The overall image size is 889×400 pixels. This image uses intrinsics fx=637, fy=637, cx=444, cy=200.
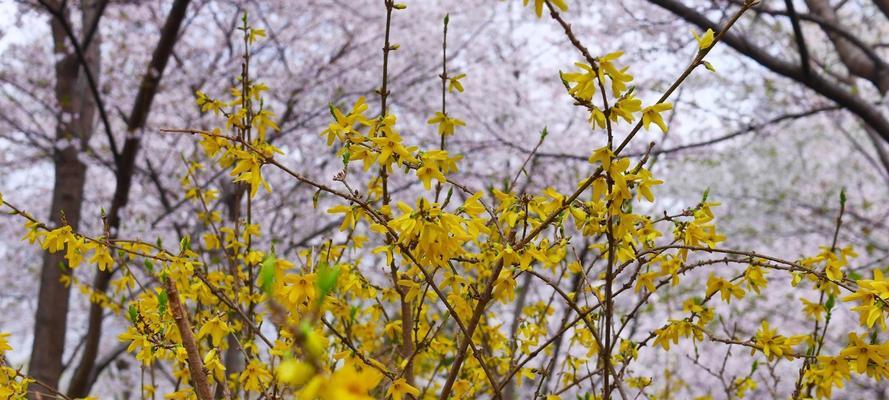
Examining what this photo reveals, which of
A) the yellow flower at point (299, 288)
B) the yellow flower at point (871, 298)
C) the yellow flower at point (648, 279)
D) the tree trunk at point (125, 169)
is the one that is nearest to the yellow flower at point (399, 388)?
the yellow flower at point (299, 288)

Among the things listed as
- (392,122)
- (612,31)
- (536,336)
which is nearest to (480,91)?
(612,31)

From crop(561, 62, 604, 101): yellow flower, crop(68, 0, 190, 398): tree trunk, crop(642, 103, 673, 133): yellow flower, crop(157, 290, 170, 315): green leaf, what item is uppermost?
crop(68, 0, 190, 398): tree trunk

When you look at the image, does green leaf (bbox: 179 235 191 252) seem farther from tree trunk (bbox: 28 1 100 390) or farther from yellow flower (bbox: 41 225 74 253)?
tree trunk (bbox: 28 1 100 390)

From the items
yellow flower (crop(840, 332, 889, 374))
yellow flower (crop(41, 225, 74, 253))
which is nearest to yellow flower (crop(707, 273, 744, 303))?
yellow flower (crop(840, 332, 889, 374))

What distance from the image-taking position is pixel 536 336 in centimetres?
245

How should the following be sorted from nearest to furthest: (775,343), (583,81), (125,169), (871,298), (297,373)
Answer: (297,373)
(583,81)
(871,298)
(775,343)
(125,169)

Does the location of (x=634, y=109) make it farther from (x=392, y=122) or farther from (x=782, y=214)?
(x=782, y=214)

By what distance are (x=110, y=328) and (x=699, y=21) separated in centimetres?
943

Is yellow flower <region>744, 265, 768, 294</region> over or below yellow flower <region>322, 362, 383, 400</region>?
over

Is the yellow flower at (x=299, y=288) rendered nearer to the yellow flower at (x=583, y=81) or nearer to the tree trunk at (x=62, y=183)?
the yellow flower at (x=583, y=81)

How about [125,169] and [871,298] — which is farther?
[125,169]

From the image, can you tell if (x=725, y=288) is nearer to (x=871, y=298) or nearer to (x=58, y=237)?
(x=871, y=298)

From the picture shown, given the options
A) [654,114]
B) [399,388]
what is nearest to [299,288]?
[399,388]

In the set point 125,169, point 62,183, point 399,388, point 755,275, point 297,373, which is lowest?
point 297,373
